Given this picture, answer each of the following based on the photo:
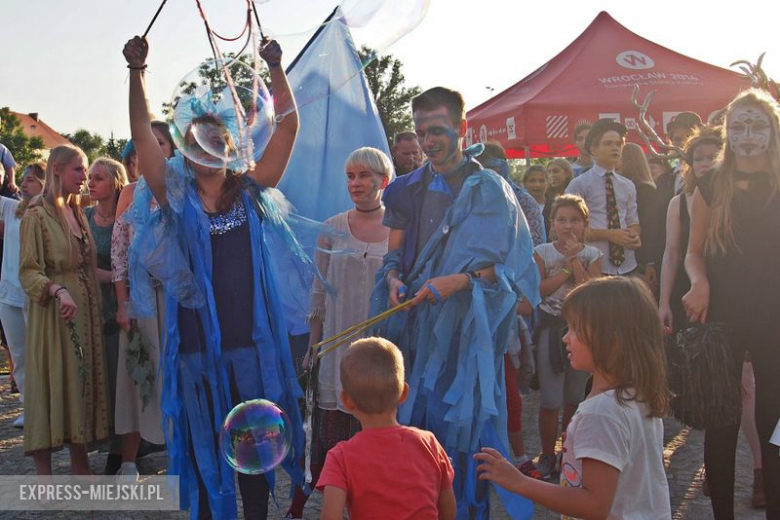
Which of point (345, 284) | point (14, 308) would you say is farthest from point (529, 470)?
point (14, 308)

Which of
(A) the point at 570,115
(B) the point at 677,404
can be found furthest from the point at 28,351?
(A) the point at 570,115

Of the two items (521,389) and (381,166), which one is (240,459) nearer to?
(381,166)

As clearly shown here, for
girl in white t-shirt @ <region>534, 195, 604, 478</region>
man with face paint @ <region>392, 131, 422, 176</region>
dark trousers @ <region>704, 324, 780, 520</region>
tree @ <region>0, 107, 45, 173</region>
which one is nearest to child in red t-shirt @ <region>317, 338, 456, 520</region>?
dark trousers @ <region>704, 324, 780, 520</region>

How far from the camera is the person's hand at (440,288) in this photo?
9.23 ft

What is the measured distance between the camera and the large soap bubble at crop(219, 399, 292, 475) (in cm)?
273

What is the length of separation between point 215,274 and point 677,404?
200cm

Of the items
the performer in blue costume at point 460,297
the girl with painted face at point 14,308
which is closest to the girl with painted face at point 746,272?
the performer in blue costume at point 460,297

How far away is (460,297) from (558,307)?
1584 mm

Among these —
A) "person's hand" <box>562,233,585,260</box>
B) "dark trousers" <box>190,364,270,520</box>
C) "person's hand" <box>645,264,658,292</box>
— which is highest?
"person's hand" <box>562,233,585,260</box>

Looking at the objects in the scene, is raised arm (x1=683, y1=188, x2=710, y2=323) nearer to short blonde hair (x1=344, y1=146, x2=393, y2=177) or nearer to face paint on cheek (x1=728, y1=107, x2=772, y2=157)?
face paint on cheek (x1=728, y1=107, x2=772, y2=157)

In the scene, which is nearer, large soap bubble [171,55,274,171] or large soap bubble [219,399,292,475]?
large soap bubble [219,399,292,475]

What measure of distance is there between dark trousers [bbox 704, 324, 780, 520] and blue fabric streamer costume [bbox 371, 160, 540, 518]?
0.90m

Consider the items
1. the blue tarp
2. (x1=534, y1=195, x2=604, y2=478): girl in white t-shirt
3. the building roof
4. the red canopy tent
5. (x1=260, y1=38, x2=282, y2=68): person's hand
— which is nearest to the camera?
(x1=260, y1=38, x2=282, y2=68): person's hand

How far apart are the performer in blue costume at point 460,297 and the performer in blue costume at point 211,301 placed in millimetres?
522
